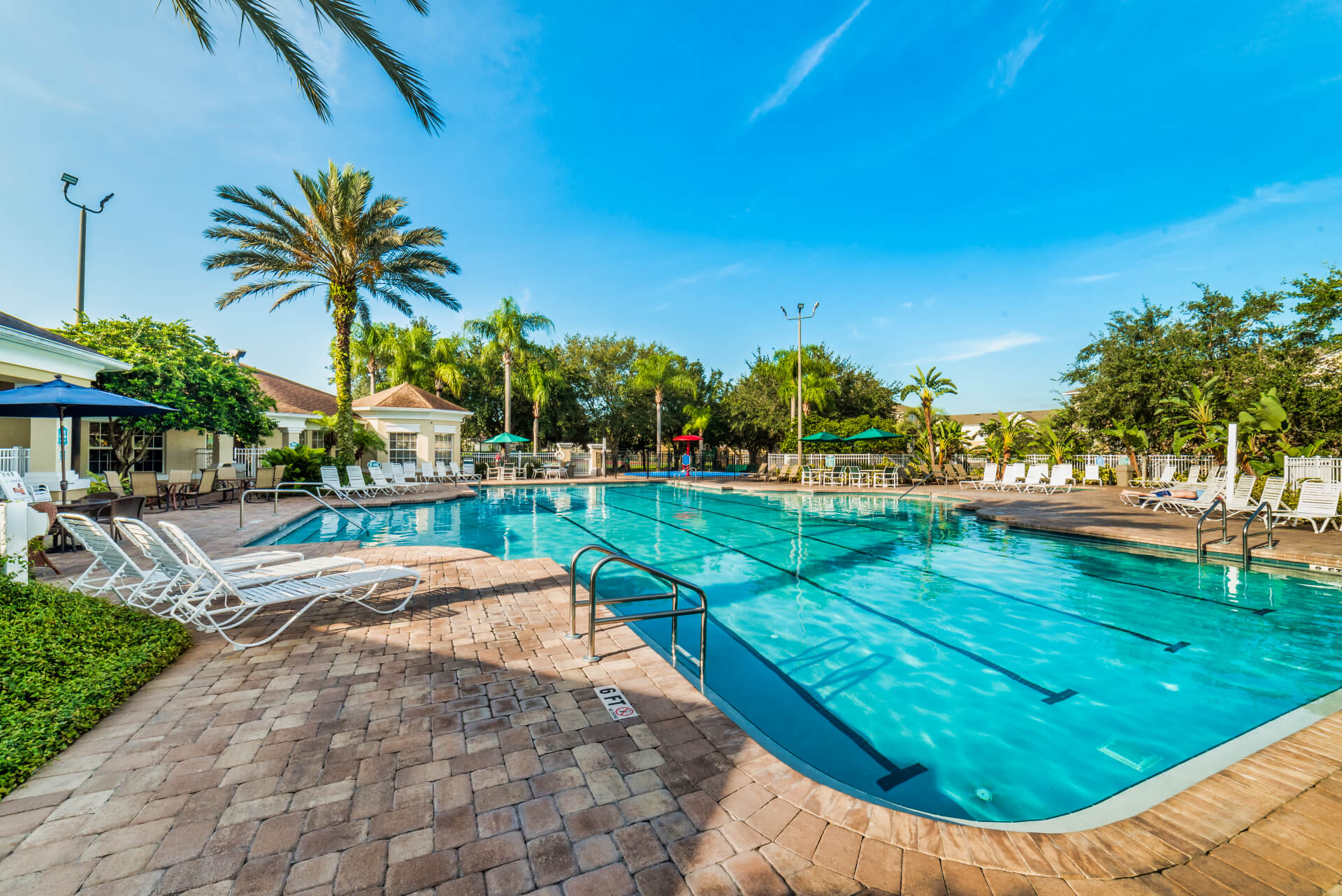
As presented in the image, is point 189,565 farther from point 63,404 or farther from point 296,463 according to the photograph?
point 296,463

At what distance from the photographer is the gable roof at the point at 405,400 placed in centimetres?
2473

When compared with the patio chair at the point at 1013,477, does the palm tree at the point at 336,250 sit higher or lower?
higher

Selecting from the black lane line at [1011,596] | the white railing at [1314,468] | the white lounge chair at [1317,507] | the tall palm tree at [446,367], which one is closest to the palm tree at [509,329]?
the tall palm tree at [446,367]

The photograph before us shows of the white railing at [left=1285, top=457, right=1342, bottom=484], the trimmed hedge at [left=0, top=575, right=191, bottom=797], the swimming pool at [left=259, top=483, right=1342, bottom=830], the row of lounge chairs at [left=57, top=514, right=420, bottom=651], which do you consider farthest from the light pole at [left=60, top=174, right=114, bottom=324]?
the white railing at [left=1285, top=457, right=1342, bottom=484]

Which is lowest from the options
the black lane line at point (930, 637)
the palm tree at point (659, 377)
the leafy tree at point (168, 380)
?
the black lane line at point (930, 637)

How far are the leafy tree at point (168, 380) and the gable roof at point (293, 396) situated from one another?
6.28 metres

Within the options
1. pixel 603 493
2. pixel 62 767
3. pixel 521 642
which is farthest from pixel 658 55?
pixel 62 767

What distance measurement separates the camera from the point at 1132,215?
19.1 meters

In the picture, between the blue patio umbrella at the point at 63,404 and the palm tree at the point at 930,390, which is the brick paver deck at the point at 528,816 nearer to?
the blue patio umbrella at the point at 63,404

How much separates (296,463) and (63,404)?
9.83 meters

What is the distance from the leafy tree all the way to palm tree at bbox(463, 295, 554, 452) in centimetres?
1198

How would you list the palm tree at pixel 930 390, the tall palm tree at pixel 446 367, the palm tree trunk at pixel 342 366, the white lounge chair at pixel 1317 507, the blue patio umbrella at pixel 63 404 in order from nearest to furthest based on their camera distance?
the blue patio umbrella at pixel 63 404 → the white lounge chair at pixel 1317 507 → the palm tree trunk at pixel 342 366 → the palm tree at pixel 930 390 → the tall palm tree at pixel 446 367

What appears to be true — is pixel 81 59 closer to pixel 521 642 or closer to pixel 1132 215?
pixel 521 642

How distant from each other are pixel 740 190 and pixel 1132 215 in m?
14.2
